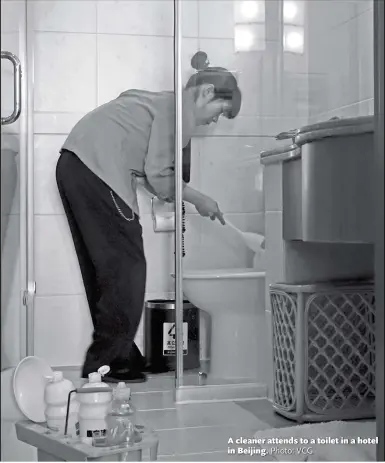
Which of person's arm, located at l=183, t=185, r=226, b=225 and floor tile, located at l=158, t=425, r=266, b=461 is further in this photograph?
person's arm, located at l=183, t=185, r=226, b=225

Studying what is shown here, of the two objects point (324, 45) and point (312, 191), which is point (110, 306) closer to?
point (312, 191)

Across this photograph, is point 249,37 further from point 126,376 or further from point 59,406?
point 59,406

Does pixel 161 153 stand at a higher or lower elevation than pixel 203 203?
higher

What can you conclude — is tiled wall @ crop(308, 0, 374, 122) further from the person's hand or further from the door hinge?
the door hinge

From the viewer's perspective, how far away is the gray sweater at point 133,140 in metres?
Result: 2.95

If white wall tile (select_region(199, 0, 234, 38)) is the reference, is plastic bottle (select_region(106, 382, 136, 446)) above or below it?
below

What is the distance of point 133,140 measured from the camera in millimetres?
2982

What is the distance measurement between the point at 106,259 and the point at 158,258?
0.24 meters

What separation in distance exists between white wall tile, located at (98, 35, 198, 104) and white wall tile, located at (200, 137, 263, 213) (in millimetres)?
444

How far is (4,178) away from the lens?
134 centimetres

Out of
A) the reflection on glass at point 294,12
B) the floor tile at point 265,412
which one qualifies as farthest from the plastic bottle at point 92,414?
the reflection on glass at point 294,12

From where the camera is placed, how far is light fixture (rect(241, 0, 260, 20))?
293cm

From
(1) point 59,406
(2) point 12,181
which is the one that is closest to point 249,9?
(2) point 12,181

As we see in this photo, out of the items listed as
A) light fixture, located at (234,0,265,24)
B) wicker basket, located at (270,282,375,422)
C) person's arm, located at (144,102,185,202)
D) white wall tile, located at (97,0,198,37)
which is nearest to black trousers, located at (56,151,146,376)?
person's arm, located at (144,102,185,202)
